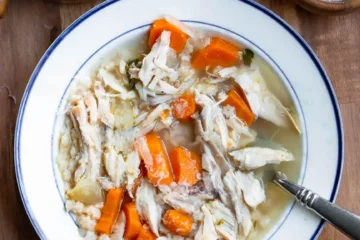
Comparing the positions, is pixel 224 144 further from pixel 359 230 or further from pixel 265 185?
pixel 359 230

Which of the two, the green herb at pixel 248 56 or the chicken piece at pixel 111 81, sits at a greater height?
the green herb at pixel 248 56

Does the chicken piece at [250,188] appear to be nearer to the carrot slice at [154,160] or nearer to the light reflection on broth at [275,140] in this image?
the light reflection on broth at [275,140]

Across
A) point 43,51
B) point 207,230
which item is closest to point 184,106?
point 207,230

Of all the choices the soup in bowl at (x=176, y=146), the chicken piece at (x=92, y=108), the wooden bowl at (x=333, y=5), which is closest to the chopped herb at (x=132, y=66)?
the soup in bowl at (x=176, y=146)

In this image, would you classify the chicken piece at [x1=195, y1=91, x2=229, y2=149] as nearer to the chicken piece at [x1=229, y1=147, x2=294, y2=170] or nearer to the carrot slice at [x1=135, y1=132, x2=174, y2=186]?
the chicken piece at [x1=229, y1=147, x2=294, y2=170]

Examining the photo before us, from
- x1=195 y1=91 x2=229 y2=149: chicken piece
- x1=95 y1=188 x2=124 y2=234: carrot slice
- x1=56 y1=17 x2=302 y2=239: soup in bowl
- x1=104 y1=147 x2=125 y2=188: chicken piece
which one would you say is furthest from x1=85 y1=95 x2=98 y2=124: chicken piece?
x1=195 y1=91 x2=229 y2=149: chicken piece

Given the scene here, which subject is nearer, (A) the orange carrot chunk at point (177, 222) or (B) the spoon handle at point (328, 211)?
(B) the spoon handle at point (328, 211)
